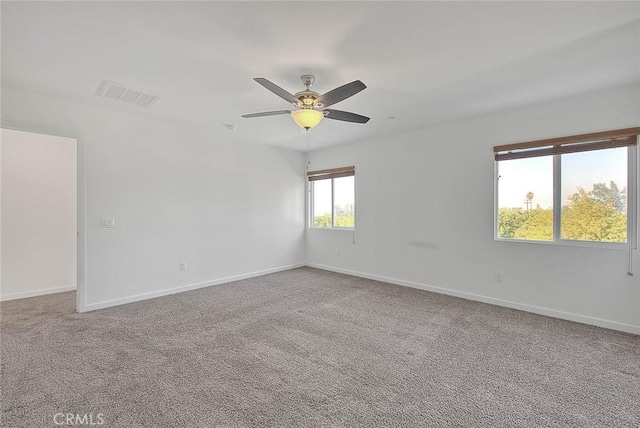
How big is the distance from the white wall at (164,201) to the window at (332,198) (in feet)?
2.20

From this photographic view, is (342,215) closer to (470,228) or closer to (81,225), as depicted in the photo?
(470,228)

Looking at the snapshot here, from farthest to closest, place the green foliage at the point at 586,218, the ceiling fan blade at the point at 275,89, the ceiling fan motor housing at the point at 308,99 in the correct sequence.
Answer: the green foliage at the point at 586,218, the ceiling fan motor housing at the point at 308,99, the ceiling fan blade at the point at 275,89

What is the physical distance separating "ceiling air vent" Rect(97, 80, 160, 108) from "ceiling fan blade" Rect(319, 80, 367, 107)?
1967 mm

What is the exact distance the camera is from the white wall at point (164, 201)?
11.2 feet

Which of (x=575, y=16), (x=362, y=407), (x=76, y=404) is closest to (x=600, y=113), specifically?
(x=575, y=16)

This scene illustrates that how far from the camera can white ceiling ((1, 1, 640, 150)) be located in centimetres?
177

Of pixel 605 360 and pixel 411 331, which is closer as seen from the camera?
pixel 605 360

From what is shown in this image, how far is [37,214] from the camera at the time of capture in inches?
159

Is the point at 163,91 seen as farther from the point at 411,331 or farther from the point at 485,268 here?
the point at 485,268

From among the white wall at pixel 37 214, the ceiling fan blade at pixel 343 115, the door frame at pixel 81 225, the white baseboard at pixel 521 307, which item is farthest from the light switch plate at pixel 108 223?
the white baseboard at pixel 521 307

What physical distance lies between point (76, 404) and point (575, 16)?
13.2ft

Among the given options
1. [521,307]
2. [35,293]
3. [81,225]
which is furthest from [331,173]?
[35,293]

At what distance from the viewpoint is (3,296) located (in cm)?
378

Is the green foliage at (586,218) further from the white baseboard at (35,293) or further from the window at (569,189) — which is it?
the white baseboard at (35,293)
